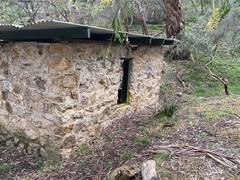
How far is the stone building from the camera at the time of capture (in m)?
4.55

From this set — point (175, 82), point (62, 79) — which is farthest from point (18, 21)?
Result: point (62, 79)

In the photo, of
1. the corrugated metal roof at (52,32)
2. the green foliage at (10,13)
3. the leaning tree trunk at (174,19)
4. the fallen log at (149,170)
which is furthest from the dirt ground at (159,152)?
the green foliage at (10,13)

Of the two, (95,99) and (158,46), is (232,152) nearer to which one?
(95,99)

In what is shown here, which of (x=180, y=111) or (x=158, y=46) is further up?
(x=158, y=46)

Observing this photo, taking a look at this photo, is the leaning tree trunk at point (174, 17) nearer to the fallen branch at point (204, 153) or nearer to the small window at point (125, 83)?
the small window at point (125, 83)

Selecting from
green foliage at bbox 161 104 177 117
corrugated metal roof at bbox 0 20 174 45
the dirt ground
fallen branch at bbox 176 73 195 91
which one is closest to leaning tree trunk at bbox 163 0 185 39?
fallen branch at bbox 176 73 195 91

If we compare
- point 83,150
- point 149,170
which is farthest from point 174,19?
point 149,170

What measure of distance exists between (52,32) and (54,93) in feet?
2.92

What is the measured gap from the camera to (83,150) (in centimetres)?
493

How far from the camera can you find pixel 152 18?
16.3m

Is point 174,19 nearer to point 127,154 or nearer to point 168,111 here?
point 168,111

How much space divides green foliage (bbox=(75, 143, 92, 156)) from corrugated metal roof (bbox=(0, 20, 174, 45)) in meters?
1.65

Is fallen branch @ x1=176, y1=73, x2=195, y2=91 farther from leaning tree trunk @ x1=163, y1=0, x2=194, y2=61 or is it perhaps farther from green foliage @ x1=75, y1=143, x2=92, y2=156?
green foliage @ x1=75, y1=143, x2=92, y2=156

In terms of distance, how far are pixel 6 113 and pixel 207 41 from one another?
6455 mm
